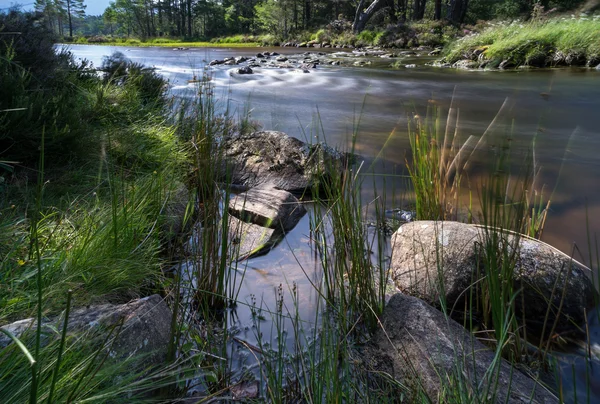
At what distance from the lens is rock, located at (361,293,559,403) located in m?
1.74

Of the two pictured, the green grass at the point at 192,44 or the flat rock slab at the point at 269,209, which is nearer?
the flat rock slab at the point at 269,209

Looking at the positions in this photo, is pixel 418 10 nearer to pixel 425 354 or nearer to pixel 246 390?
pixel 425 354

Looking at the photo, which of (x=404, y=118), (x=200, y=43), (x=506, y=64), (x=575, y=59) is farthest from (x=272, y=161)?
(x=200, y=43)

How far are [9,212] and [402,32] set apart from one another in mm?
25250

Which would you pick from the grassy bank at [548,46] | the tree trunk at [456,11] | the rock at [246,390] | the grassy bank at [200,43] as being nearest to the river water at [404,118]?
the rock at [246,390]

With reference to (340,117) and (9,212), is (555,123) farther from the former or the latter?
(9,212)

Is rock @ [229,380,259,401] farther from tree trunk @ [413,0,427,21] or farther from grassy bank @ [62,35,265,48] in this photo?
tree trunk @ [413,0,427,21]

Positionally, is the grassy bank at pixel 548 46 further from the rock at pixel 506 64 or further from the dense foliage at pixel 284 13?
the dense foliage at pixel 284 13

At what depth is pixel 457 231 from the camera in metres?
2.71

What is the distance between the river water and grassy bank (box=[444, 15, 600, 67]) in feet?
3.03

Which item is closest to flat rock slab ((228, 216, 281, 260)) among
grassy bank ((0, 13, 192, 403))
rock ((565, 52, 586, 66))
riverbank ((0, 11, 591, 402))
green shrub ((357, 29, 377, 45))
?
riverbank ((0, 11, 591, 402))

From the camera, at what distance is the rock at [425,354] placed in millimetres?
1735

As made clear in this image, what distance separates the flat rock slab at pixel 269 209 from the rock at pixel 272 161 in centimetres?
60

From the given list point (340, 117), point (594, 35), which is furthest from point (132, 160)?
point (594, 35)
